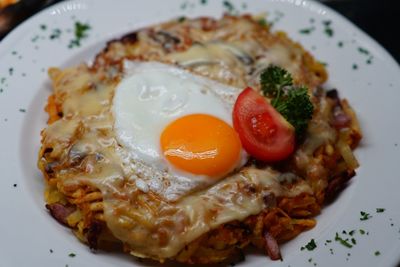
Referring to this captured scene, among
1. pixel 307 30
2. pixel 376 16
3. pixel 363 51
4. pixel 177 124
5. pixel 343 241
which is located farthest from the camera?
pixel 376 16

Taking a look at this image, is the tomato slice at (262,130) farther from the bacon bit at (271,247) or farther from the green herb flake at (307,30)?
the green herb flake at (307,30)

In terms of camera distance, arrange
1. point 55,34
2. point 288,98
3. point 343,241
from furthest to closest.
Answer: point 55,34 → point 288,98 → point 343,241

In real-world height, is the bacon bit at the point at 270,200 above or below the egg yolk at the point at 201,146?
below

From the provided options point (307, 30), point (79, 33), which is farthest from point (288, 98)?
point (79, 33)

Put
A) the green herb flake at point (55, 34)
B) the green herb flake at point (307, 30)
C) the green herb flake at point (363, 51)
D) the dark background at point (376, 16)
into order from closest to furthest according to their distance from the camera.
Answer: the green herb flake at point (363, 51) → the green herb flake at point (55, 34) → the green herb flake at point (307, 30) → the dark background at point (376, 16)

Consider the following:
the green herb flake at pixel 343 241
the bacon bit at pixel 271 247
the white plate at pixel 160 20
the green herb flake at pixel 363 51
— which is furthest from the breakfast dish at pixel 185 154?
the green herb flake at pixel 363 51

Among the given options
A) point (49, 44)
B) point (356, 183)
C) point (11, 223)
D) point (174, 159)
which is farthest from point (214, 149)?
point (49, 44)

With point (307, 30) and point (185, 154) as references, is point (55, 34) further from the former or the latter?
point (307, 30)
